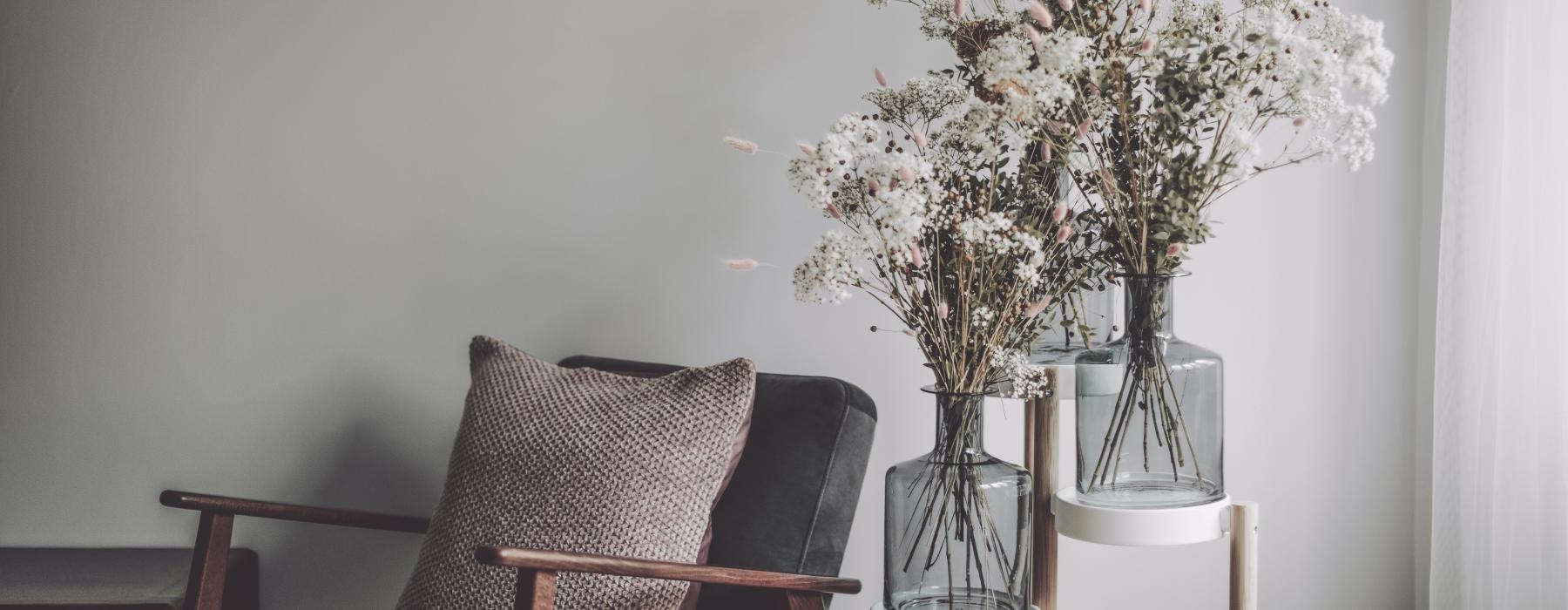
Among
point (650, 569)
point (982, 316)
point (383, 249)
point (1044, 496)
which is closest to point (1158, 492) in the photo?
point (1044, 496)

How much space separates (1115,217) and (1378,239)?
38.5 inches

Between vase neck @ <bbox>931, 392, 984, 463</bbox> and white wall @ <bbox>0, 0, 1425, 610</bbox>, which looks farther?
white wall @ <bbox>0, 0, 1425, 610</bbox>

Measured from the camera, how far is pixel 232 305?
2025mm

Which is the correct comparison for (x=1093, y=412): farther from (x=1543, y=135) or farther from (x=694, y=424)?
(x=1543, y=135)

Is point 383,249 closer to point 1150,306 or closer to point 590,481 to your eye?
point 590,481

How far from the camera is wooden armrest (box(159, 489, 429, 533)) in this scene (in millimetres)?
1523

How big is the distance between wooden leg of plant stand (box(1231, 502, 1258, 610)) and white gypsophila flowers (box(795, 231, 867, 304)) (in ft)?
1.94

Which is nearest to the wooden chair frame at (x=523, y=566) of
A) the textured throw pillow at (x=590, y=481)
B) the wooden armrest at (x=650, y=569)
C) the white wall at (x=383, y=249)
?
the wooden armrest at (x=650, y=569)

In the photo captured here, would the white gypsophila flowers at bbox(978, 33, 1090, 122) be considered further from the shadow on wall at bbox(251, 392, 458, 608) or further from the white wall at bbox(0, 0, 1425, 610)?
the shadow on wall at bbox(251, 392, 458, 608)

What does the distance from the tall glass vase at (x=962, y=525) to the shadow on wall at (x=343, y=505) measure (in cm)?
114

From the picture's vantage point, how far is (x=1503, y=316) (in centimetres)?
163

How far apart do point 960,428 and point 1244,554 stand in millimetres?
415

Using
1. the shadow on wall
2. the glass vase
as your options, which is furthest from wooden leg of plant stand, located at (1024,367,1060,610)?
the shadow on wall

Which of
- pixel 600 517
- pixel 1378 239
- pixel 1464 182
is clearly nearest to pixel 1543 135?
pixel 1464 182
